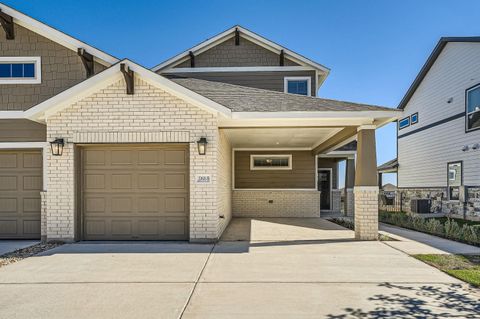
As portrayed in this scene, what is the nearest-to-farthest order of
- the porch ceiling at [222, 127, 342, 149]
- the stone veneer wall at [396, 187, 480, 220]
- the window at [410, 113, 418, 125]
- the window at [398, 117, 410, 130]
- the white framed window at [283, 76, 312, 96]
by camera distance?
the porch ceiling at [222, 127, 342, 149] → the stone veneer wall at [396, 187, 480, 220] → the white framed window at [283, 76, 312, 96] → the window at [410, 113, 418, 125] → the window at [398, 117, 410, 130]

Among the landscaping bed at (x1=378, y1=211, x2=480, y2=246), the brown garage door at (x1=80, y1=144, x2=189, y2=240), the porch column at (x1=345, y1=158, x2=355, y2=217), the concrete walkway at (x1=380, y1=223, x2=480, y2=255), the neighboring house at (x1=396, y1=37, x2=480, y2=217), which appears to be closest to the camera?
the concrete walkway at (x1=380, y1=223, x2=480, y2=255)

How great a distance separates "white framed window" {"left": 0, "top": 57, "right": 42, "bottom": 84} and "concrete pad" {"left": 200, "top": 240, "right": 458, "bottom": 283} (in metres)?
6.71

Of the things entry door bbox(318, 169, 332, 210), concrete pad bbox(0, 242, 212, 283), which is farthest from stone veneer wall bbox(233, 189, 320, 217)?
concrete pad bbox(0, 242, 212, 283)

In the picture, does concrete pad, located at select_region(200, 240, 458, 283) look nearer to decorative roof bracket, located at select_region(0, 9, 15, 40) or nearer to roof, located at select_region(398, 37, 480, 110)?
decorative roof bracket, located at select_region(0, 9, 15, 40)

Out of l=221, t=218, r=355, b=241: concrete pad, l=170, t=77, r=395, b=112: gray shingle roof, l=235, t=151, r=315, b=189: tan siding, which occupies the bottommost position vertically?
l=221, t=218, r=355, b=241: concrete pad

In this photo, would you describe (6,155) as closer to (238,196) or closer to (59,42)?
(59,42)

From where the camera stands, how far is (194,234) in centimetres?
760

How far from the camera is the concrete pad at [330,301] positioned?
367 cm

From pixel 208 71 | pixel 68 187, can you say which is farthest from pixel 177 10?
pixel 68 187

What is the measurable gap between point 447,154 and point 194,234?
12.7 meters

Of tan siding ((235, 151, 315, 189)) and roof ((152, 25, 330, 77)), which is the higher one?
roof ((152, 25, 330, 77))

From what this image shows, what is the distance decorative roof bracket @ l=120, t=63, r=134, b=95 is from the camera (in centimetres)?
727

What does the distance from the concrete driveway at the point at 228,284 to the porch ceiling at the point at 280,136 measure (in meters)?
3.59

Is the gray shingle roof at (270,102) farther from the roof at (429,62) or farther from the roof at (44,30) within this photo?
the roof at (429,62)
